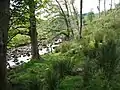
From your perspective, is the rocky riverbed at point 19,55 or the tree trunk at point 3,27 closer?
the tree trunk at point 3,27

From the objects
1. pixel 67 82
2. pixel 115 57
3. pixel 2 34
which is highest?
pixel 2 34

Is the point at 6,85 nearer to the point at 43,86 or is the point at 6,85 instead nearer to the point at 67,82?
the point at 43,86

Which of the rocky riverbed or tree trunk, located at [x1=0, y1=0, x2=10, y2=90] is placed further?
the rocky riverbed

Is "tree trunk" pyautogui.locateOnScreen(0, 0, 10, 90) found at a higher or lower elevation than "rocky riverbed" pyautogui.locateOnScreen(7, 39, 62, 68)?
higher

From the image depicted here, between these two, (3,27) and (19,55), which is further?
(19,55)

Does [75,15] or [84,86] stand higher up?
[75,15]

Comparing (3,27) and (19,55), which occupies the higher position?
(3,27)

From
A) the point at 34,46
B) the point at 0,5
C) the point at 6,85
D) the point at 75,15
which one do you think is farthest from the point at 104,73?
the point at 75,15

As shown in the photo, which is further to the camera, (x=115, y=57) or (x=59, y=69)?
(x=59, y=69)

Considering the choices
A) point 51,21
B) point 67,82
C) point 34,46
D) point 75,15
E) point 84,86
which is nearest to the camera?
point 84,86

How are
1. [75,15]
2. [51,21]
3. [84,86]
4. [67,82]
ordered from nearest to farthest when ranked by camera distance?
[84,86] → [67,82] → [51,21] → [75,15]

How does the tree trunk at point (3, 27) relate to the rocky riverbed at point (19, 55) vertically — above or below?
above

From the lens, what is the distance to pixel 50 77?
523 cm

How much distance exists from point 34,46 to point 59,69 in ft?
22.5
